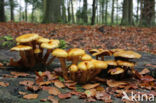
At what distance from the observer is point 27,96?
190 centimetres

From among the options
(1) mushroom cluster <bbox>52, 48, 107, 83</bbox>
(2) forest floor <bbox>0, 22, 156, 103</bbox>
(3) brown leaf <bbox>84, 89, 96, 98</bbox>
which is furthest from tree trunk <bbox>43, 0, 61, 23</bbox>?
(3) brown leaf <bbox>84, 89, 96, 98</bbox>

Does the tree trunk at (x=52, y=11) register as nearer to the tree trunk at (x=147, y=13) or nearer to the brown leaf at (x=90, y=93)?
the tree trunk at (x=147, y=13)

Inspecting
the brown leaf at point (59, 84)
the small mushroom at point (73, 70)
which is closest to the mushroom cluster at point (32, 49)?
the small mushroom at point (73, 70)

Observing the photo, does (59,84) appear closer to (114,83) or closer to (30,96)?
(30,96)

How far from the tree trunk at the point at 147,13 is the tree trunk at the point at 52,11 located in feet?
24.3

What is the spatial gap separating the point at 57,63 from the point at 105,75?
1228 mm

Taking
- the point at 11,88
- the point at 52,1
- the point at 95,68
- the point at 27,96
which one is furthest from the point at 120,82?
the point at 52,1

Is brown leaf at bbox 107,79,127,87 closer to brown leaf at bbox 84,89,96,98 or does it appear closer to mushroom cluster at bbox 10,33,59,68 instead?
brown leaf at bbox 84,89,96,98

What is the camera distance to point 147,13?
13789 millimetres

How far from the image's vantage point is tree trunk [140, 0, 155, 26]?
13.4 meters

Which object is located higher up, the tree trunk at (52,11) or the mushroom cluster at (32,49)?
the tree trunk at (52,11)

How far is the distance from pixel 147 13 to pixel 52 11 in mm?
8393

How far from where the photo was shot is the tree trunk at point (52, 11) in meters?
12.6

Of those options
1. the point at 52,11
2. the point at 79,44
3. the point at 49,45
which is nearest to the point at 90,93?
the point at 49,45
